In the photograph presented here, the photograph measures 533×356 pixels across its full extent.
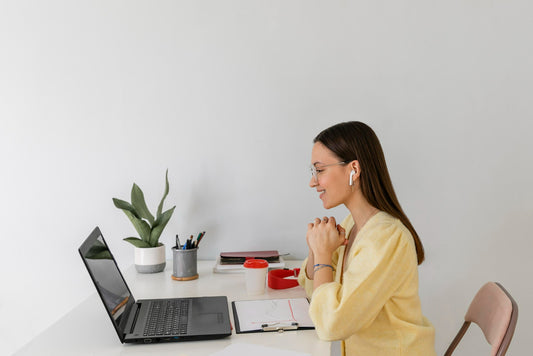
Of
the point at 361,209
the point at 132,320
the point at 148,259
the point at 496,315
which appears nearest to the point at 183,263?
the point at 148,259

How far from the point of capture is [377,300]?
41.4 inches

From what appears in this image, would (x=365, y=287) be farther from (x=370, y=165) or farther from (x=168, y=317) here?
(x=168, y=317)

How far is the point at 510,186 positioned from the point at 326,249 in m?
1.04

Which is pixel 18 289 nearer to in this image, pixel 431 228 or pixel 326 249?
pixel 326 249

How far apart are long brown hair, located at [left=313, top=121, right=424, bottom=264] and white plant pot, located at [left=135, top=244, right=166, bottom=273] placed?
80 cm

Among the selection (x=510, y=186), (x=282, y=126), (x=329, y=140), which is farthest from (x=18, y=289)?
(x=510, y=186)

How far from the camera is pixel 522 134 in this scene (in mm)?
1830

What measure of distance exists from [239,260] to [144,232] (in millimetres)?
361

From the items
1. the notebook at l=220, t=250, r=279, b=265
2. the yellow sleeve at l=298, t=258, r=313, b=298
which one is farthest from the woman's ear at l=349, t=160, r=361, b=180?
the notebook at l=220, t=250, r=279, b=265

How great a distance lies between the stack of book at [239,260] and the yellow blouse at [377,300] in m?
0.54

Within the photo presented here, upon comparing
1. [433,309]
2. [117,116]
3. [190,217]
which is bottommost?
[433,309]

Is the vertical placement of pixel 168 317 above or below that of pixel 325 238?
below

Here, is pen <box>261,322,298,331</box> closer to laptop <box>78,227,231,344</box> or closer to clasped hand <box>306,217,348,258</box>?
laptop <box>78,227,231,344</box>

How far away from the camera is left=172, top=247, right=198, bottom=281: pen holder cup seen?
1550 mm
